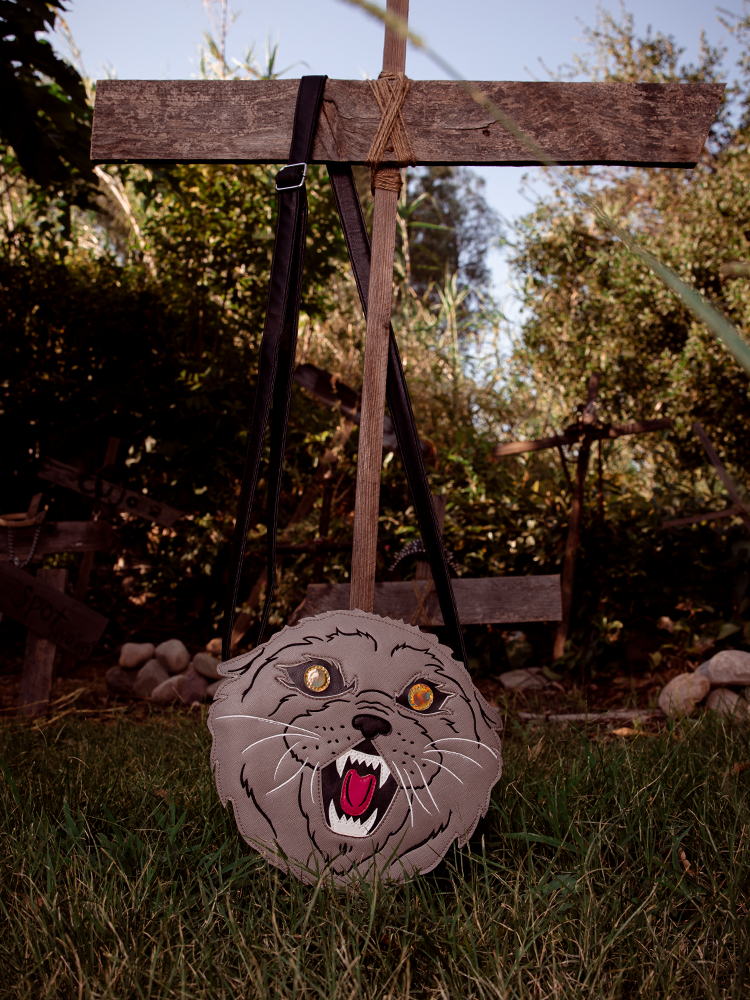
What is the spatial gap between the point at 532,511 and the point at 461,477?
0.62 metres

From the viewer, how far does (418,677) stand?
5.22ft

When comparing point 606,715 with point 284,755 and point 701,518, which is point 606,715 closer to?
point 701,518

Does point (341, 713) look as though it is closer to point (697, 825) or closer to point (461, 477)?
point (697, 825)

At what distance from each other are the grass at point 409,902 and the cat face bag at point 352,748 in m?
0.08

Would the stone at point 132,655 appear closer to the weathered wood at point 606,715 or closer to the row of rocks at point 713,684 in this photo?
the weathered wood at point 606,715

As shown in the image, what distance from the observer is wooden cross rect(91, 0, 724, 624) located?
5.74ft

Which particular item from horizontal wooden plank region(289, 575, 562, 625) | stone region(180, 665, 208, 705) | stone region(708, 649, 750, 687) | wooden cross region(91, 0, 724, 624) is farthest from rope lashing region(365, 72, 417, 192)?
stone region(180, 665, 208, 705)

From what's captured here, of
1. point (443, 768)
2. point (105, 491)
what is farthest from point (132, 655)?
point (443, 768)

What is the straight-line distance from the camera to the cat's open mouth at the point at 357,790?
1.51 m

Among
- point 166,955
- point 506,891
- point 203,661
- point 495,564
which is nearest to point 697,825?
point 506,891

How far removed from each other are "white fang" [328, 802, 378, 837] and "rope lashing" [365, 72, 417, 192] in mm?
1536

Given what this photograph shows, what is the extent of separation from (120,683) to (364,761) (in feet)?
10.9

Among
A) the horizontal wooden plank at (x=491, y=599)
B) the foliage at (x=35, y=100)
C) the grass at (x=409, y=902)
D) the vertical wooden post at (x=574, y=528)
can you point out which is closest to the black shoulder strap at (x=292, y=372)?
the grass at (x=409, y=902)

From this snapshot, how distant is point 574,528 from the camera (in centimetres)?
400
